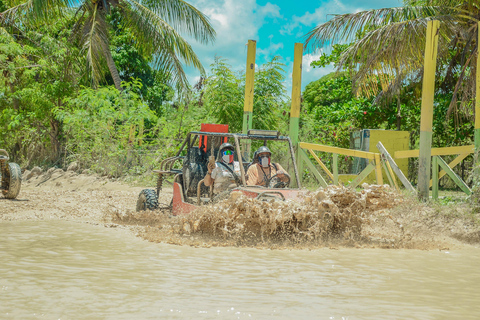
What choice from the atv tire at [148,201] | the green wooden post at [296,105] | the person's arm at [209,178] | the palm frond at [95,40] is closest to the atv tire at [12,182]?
the atv tire at [148,201]

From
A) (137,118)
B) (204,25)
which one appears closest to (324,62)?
(204,25)

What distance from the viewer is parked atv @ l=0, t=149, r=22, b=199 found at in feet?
36.6

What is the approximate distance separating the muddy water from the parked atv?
4.46 metres

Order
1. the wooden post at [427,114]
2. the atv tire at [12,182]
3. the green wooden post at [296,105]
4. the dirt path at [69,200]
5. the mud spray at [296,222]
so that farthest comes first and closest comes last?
the green wooden post at [296,105], the atv tire at [12,182], the wooden post at [427,114], the dirt path at [69,200], the mud spray at [296,222]

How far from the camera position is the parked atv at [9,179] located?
11.1 meters

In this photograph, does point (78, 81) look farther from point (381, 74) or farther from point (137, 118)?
point (381, 74)

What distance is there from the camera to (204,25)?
1886 centimetres

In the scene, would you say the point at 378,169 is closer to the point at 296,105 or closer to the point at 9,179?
the point at 296,105

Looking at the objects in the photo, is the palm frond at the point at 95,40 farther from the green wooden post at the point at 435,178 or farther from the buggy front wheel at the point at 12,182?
the green wooden post at the point at 435,178

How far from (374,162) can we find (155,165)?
7972 mm

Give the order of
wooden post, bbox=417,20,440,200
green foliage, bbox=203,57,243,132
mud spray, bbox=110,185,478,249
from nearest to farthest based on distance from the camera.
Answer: mud spray, bbox=110,185,478,249 < wooden post, bbox=417,20,440,200 < green foliage, bbox=203,57,243,132

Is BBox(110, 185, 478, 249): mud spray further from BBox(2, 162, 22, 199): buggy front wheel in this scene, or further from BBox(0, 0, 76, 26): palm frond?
Result: BBox(0, 0, 76, 26): palm frond

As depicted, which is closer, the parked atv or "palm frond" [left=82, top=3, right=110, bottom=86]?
the parked atv

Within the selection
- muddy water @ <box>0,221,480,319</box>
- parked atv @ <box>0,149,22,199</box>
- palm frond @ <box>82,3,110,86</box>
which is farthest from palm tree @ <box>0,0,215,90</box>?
muddy water @ <box>0,221,480,319</box>
